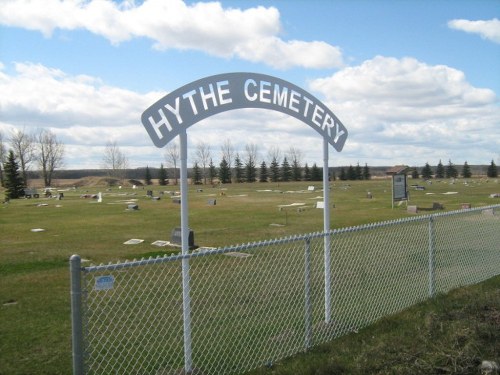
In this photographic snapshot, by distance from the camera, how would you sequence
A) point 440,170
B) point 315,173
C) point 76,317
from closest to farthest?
point 76,317 → point 315,173 → point 440,170

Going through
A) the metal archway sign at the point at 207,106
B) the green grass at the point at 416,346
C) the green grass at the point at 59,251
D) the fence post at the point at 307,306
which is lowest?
the green grass at the point at 59,251

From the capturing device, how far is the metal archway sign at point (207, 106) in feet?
14.1

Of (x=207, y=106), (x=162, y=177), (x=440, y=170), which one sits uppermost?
(x=207, y=106)

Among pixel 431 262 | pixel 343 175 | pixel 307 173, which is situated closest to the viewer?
pixel 431 262

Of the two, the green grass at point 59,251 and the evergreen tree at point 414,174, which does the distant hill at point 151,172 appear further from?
the green grass at point 59,251

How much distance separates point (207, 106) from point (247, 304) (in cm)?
323

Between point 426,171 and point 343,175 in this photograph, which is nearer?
point 343,175

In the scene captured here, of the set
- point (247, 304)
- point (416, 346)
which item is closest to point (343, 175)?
point (247, 304)

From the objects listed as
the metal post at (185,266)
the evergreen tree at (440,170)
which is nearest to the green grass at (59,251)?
the metal post at (185,266)

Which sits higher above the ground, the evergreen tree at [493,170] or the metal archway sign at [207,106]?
the metal archway sign at [207,106]

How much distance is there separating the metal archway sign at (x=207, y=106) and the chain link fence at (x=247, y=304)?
0.06 metres

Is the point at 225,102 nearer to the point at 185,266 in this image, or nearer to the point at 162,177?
the point at 185,266

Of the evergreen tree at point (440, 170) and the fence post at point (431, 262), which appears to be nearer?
the fence post at point (431, 262)

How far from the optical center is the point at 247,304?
21.6 feet
